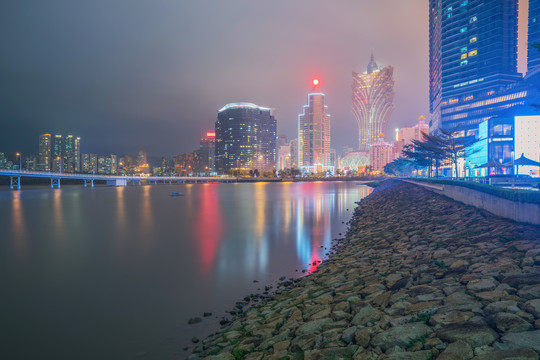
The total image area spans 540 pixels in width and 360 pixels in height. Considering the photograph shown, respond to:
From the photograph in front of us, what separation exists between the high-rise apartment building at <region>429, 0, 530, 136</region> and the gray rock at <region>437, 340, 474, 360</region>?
16091 cm

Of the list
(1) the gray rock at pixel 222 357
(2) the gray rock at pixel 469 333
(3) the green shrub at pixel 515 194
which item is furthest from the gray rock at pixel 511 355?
(3) the green shrub at pixel 515 194

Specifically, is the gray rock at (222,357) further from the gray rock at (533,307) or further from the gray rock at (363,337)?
the gray rock at (533,307)

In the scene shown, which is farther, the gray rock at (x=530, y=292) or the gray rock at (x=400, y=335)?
the gray rock at (x=530, y=292)

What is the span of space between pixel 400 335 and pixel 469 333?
1279 millimetres

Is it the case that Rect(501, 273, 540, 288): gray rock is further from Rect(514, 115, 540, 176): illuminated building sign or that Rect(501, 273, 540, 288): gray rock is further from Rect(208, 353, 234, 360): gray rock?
Rect(514, 115, 540, 176): illuminated building sign

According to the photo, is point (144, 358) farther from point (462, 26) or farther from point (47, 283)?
point (462, 26)

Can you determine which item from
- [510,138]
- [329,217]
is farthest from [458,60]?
[329,217]

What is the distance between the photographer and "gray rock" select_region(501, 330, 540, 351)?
552 cm

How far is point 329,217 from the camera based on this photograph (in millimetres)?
44062

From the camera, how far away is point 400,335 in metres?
6.66

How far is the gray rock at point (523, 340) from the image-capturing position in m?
5.52

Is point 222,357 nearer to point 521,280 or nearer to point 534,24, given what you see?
point 521,280

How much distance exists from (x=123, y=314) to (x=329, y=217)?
1348 inches

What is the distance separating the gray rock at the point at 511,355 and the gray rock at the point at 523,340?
0.81 feet
